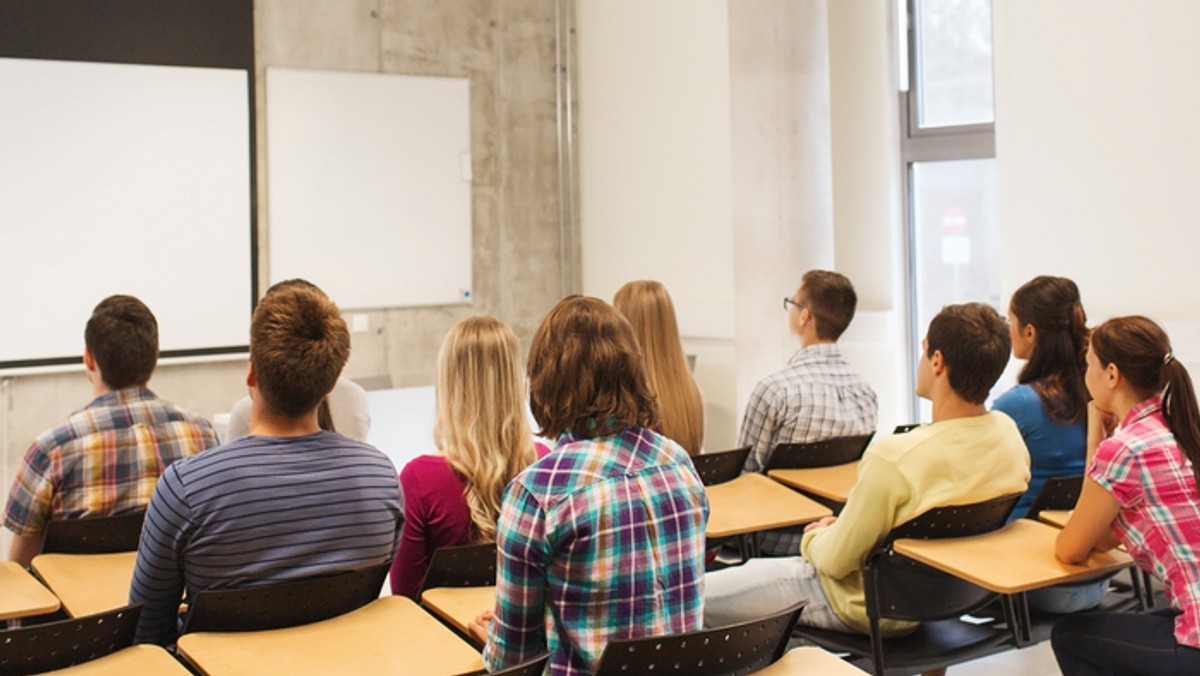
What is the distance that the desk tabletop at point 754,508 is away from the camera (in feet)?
11.0

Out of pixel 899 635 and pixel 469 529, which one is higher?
pixel 469 529

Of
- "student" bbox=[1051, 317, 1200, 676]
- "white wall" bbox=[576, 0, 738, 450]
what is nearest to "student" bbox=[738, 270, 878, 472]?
"student" bbox=[1051, 317, 1200, 676]

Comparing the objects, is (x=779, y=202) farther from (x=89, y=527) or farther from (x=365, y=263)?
(x=89, y=527)

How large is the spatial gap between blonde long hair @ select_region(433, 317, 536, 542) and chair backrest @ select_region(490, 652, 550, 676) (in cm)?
96

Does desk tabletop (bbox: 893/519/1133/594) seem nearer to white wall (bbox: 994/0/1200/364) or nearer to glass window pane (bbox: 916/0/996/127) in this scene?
white wall (bbox: 994/0/1200/364)

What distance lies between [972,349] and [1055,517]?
0.62 meters

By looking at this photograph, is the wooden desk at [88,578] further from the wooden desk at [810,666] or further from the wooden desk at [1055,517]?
the wooden desk at [1055,517]

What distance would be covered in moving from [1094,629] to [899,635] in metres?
0.49

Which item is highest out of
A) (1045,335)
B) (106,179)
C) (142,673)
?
(106,179)

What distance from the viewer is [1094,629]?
9.70 ft

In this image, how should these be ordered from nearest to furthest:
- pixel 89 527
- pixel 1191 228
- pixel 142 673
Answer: pixel 142 673 → pixel 89 527 → pixel 1191 228

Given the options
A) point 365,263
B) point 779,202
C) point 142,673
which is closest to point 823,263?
point 779,202

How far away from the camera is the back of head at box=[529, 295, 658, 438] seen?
6.97 feet

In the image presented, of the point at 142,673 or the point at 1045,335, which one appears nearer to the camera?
the point at 142,673
